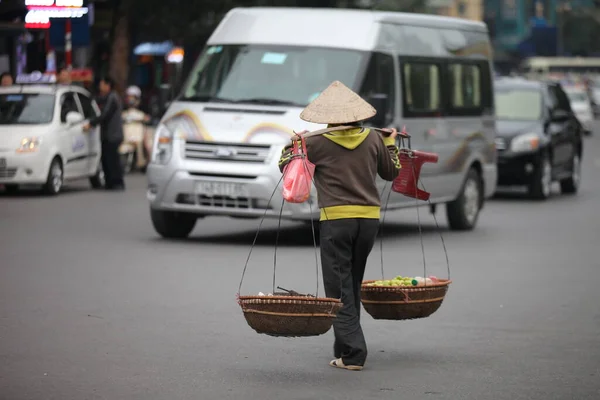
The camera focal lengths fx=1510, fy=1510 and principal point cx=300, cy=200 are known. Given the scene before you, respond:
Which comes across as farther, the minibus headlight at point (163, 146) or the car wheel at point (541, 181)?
the car wheel at point (541, 181)

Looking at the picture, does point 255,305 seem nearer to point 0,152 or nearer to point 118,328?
point 118,328

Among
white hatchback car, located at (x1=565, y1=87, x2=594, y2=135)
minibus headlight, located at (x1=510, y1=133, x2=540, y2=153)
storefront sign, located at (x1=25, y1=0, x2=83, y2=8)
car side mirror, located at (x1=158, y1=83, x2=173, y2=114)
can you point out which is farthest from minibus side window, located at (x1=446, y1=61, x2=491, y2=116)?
white hatchback car, located at (x1=565, y1=87, x2=594, y2=135)

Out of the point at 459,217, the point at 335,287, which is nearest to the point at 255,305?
the point at 335,287

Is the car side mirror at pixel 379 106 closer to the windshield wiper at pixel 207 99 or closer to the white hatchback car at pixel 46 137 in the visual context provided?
the windshield wiper at pixel 207 99

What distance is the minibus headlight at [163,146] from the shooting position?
15.2 meters

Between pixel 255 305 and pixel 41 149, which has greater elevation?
pixel 255 305

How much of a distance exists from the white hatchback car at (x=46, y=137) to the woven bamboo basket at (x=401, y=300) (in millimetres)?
14146

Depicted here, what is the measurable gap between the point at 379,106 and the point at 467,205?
3159 mm

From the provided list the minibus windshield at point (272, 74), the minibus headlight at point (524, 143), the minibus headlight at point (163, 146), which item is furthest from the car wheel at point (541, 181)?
the minibus headlight at point (163, 146)

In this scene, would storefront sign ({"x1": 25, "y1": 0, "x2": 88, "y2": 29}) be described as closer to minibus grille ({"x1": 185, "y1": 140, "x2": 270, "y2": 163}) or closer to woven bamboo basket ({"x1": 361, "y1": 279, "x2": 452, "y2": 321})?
minibus grille ({"x1": 185, "y1": 140, "x2": 270, "y2": 163})

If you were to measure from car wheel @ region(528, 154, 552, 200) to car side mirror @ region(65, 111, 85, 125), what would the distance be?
7.05m

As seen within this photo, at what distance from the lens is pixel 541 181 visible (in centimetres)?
2327

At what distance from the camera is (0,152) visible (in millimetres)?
21938

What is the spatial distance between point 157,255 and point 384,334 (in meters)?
4.91
